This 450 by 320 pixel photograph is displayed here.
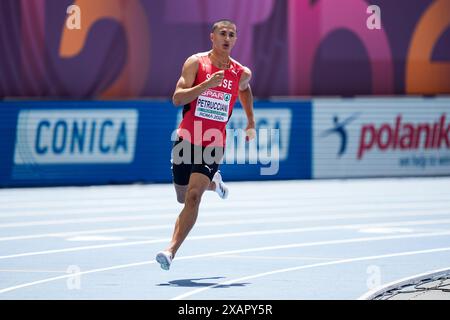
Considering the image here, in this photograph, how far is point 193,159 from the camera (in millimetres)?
10258

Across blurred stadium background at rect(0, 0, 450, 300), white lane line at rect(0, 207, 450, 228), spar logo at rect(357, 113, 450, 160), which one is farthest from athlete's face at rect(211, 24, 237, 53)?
spar logo at rect(357, 113, 450, 160)

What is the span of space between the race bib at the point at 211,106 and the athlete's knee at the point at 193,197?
2.35 ft

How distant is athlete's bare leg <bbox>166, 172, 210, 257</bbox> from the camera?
32.2 ft

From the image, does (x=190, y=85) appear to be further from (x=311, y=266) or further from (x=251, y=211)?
(x=251, y=211)

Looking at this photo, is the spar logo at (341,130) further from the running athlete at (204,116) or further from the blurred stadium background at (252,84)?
the running athlete at (204,116)

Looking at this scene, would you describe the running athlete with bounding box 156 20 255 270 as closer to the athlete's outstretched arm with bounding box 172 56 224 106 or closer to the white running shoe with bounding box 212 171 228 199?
the athlete's outstretched arm with bounding box 172 56 224 106

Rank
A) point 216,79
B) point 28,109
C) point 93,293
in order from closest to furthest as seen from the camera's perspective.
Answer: point 93,293
point 216,79
point 28,109

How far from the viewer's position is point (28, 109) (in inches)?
820

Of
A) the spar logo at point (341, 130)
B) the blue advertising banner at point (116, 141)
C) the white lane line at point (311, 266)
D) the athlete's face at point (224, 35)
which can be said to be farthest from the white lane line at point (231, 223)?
the spar logo at point (341, 130)

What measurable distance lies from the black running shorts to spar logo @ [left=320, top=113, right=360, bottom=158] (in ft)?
40.8

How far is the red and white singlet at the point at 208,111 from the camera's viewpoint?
33.6ft

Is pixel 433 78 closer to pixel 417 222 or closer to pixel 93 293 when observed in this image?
pixel 417 222
